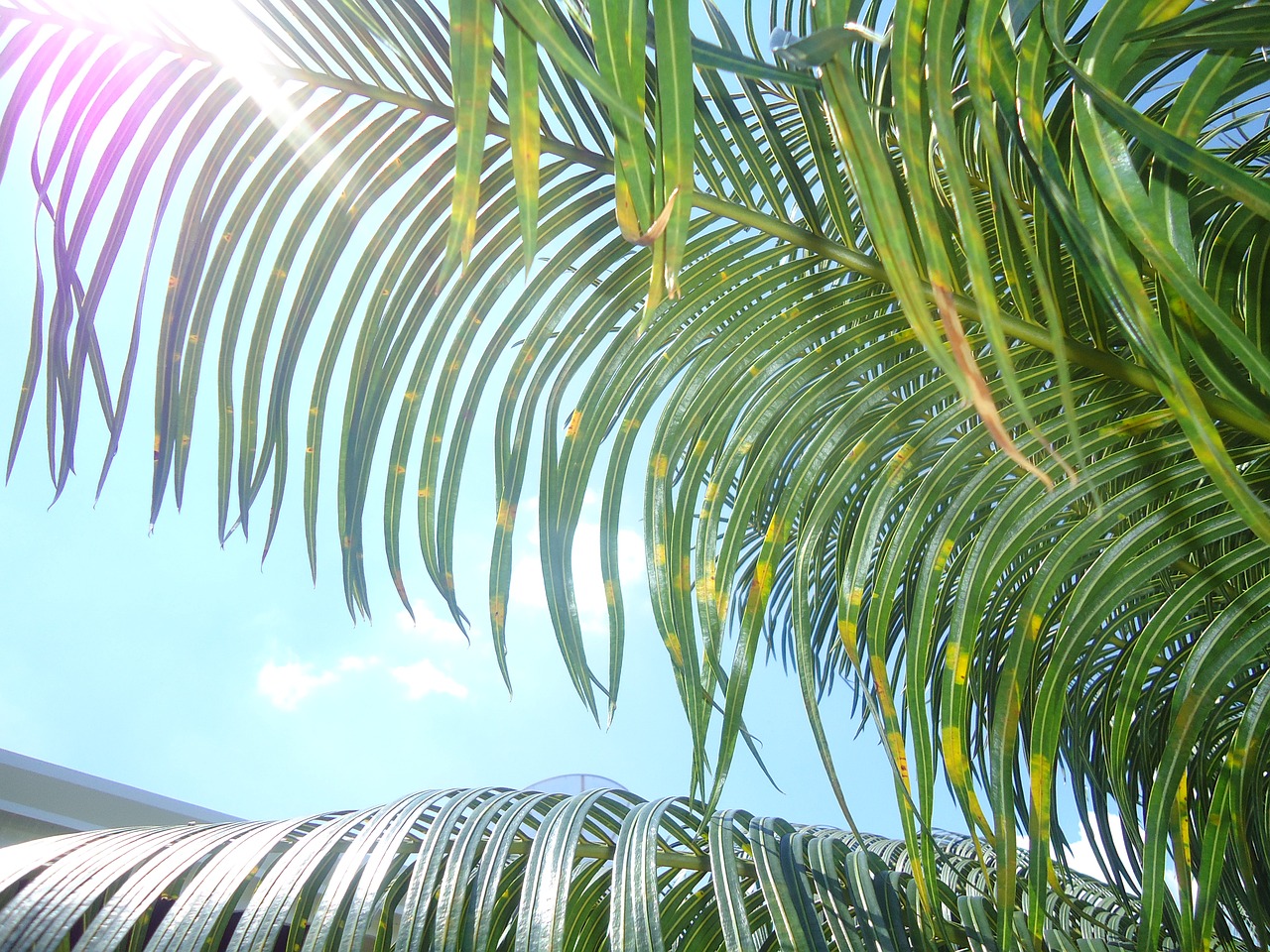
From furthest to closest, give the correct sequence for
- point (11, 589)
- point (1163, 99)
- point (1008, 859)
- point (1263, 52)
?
point (11, 589) → point (1163, 99) → point (1263, 52) → point (1008, 859)

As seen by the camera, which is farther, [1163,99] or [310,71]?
[1163,99]

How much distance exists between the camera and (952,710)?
1.77 ft

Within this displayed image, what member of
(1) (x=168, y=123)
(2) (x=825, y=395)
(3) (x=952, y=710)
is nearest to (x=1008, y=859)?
(3) (x=952, y=710)

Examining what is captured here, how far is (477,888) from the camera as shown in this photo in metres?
0.65

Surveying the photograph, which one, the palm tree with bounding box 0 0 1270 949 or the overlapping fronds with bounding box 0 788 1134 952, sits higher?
the palm tree with bounding box 0 0 1270 949

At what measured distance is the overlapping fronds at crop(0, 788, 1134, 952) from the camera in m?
0.61

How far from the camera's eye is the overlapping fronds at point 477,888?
1.99 ft

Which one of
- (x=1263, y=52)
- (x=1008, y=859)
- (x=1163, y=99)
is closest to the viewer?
(x=1008, y=859)

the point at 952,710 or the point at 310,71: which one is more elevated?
the point at 310,71

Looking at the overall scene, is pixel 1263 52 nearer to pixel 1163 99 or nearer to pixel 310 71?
pixel 1163 99

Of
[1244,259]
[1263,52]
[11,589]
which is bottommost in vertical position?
[1244,259]

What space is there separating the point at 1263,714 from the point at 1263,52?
1.55 ft

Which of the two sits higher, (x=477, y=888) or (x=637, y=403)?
(x=637, y=403)

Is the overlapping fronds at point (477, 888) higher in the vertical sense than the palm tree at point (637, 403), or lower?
lower
